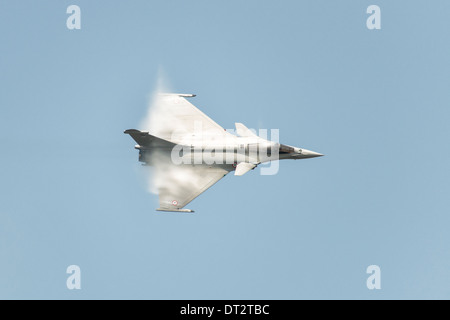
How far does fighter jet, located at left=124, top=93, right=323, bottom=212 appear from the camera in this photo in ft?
161

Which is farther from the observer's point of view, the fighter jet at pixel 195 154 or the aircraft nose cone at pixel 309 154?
the aircraft nose cone at pixel 309 154

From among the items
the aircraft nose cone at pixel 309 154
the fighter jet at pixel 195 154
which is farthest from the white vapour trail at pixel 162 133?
the aircraft nose cone at pixel 309 154

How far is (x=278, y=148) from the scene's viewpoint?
49062 millimetres

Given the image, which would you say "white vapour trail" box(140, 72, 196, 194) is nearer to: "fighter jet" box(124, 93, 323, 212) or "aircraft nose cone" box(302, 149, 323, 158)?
"fighter jet" box(124, 93, 323, 212)

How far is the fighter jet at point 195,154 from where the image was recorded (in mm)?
48938

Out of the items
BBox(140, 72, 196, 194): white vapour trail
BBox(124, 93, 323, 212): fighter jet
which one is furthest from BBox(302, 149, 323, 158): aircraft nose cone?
BBox(140, 72, 196, 194): white vapour trail

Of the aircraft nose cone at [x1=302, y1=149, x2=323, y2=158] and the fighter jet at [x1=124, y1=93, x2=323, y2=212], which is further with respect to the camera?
the aircraft nose cone at [x1=302, y1=149, x2=323, y2=158]

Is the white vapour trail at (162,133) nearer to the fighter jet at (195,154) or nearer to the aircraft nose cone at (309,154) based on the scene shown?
the fighter jet at (195,154)

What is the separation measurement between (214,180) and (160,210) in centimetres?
415

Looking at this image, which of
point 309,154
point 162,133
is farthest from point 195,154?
point 309,154

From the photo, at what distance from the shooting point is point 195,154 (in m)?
49.2
